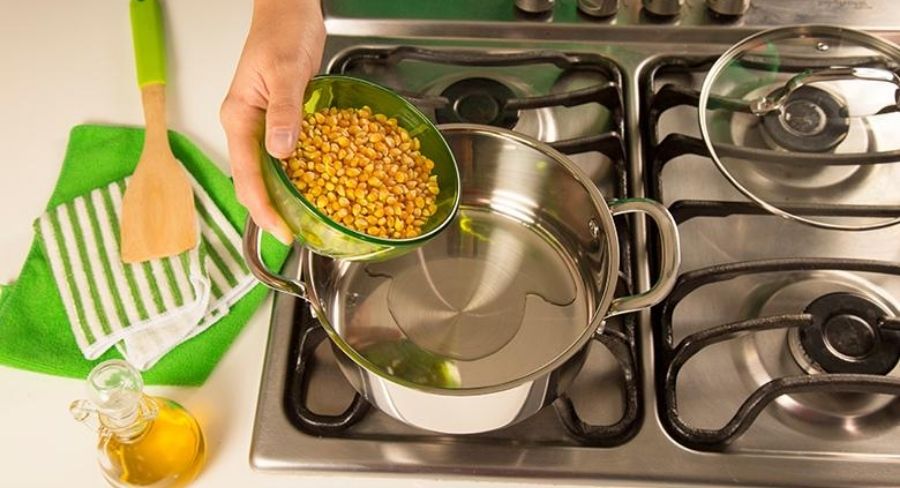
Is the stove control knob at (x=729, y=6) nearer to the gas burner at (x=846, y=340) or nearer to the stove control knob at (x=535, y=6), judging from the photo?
the stove control knob at (x=535, y=6)

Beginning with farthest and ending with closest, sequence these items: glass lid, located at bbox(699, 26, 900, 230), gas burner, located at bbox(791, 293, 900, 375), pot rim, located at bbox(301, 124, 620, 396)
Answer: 1. glass lid, located at bbox(699, 26, 900, 230)
2. gas burner, located at bbox(791, 293, 900, 375)
3. pot rim, located at bbox(301, 124, 620, 396)

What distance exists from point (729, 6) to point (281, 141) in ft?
1.66

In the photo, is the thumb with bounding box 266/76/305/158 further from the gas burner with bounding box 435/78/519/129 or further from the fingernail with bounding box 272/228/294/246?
the gas burner with bounding box 435/78/519/129

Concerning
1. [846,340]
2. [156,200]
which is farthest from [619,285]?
[156,200]

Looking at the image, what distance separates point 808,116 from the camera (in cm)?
82

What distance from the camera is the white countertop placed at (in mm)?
665

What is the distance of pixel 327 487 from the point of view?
2.15 ft

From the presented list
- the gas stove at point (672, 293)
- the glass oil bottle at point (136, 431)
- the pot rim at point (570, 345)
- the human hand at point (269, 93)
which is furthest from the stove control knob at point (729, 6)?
the glass oil bottle at point (136, 431)

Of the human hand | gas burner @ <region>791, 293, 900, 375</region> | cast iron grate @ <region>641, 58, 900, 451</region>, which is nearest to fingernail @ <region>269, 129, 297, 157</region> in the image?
the human hand

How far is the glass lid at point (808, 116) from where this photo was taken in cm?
79

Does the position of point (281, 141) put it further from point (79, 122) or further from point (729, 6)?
point (729, 6)

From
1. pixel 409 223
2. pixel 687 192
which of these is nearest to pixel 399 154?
pixel 409 223

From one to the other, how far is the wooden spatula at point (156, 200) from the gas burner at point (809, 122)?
1.72 feet

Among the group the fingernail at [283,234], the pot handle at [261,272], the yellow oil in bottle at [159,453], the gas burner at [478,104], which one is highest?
the gas burner at [478,104]
